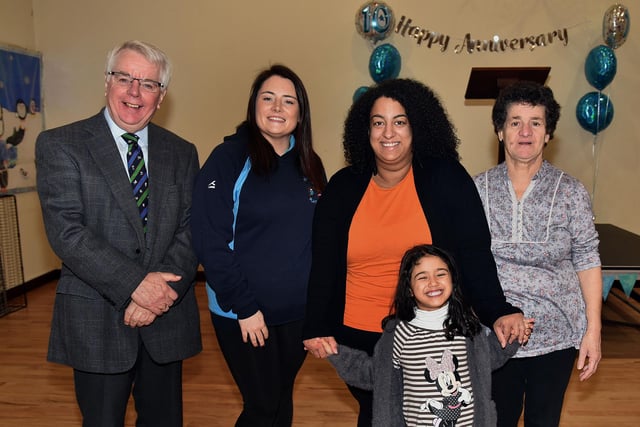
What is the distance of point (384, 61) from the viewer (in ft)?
17.4

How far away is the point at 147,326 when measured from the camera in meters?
1.91

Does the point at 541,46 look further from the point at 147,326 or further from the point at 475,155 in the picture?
the point at 147,326

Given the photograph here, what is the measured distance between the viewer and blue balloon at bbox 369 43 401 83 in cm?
530

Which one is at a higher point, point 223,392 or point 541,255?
point 541,255

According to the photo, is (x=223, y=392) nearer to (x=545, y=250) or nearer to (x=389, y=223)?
(x=389, y=223)

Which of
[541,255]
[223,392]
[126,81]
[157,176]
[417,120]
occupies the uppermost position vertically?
[126,81]

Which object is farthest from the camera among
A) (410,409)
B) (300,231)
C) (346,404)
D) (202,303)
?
(202,303)

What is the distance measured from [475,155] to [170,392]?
4.33 metres

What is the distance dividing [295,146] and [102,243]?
0.73m

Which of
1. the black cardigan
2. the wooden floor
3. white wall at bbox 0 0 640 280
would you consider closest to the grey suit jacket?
the black cardigan

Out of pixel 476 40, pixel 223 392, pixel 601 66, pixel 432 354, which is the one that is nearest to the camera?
pixel 432 354

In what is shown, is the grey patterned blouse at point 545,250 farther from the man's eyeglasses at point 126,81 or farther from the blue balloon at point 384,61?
the blue balloon at point 384,61

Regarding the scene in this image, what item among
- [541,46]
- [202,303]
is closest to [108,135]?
[202,303]

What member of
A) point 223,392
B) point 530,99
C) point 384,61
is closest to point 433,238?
point 530,99
